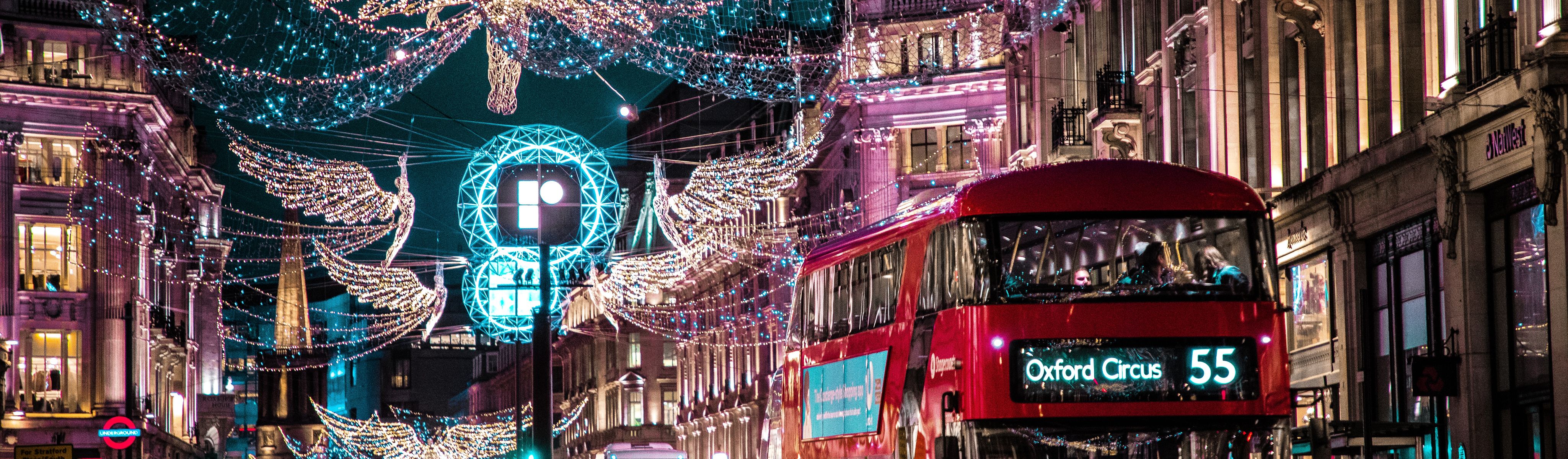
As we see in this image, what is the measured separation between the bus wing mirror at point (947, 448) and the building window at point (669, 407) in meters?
77.3

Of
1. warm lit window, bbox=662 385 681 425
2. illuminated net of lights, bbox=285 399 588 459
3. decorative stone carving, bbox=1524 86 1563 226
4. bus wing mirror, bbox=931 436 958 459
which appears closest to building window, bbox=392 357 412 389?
illuminated net of lights, bbox=285 399 588 459

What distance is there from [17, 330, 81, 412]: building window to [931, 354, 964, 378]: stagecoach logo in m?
46.5

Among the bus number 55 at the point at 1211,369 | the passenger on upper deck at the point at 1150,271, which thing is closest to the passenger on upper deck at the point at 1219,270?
the passenger on upper deck at the point at 1150,271

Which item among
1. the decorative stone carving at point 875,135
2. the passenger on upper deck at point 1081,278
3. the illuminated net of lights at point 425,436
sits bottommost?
the illuminated net of lights at point 425,436

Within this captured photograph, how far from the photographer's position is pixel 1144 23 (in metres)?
33.8

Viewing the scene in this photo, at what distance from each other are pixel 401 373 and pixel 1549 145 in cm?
13568

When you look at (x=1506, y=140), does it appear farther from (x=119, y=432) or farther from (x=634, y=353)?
(x=634, y=353)

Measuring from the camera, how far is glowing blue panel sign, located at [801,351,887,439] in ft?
57.7

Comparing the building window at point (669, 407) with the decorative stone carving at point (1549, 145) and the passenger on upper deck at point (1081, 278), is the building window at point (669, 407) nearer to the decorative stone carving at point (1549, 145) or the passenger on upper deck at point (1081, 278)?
the decorative stone carving at point (1549, 145)

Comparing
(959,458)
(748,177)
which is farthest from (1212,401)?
(748,177)

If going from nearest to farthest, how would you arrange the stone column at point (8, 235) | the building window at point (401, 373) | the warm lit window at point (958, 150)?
1. the warm lit window at point (958, 150)
2. the stone column at point (8, 235)
3. the building window at point (401, 373)

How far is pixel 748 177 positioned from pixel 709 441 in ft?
115

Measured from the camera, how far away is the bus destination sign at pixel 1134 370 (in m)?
14.9

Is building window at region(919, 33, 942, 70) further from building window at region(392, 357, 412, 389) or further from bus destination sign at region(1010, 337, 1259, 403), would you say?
building window at region(392, 357, 412, 389)
